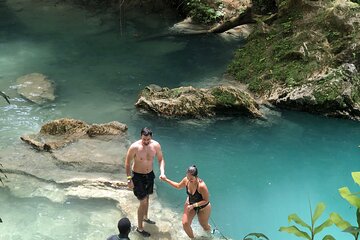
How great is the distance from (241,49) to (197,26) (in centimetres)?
336

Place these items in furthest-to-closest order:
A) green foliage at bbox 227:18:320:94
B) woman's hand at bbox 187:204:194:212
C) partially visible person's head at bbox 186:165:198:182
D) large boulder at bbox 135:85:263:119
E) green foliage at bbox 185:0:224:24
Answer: green foliage at bbox 185:0:224:24 < green foliage at bbox 227:18:320:94 < large boulder at bbox 135:85:263:119 < woman's hand at bbox 187:204:194:212 < partially visible person's head at bbox 186:165:198:182

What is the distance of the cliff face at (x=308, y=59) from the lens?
1149 centimetres

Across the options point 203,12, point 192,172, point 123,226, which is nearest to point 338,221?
point 123,226

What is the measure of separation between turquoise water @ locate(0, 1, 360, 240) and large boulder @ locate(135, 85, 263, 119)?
26 cm

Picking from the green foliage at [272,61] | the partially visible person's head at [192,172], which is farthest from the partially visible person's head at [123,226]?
the green foliage at [272,61]

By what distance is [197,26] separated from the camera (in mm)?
17141

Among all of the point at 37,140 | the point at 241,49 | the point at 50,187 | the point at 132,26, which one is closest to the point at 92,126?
the point at 37,140

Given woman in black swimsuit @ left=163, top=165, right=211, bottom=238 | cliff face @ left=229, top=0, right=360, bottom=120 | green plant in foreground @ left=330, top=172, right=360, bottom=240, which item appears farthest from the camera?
cliff face @ left=229, top=0, right=360, bottom=120

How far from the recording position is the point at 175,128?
34.5 feet

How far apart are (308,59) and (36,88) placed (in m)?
7.32

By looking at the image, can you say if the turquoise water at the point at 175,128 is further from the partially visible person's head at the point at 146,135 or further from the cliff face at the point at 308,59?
the partially visible person's head at the point at 146,135

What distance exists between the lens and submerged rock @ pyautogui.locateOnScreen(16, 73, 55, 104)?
1155cm

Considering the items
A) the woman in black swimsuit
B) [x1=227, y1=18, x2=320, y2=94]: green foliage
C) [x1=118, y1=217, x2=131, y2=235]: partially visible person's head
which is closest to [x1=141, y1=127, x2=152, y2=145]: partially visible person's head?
the woman in black swimsuit

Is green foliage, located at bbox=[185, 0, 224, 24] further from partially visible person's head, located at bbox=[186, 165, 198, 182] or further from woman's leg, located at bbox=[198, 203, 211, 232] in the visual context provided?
partially visible person's head, located at bbox=[186, 165, 198, 182]
